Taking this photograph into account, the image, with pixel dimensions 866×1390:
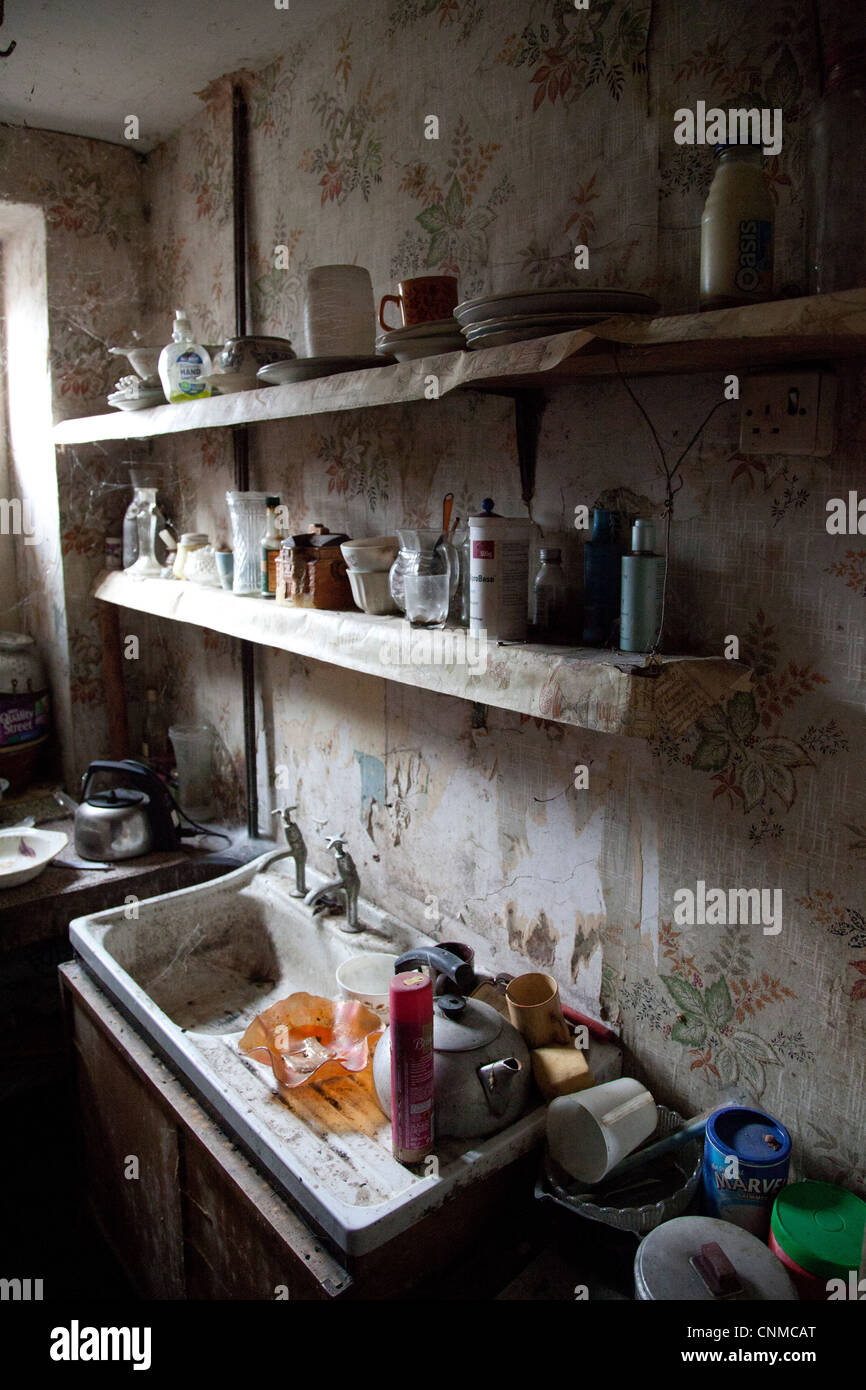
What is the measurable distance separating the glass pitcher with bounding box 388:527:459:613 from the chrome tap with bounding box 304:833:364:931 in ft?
1.76

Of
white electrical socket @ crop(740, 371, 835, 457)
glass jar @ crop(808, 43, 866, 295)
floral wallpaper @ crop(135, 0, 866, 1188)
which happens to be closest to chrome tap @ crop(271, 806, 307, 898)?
floral wallpaper @ crop(135, 0, 866, 1188)

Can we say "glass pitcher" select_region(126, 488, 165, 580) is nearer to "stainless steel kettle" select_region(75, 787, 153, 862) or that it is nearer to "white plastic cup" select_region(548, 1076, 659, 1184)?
"stainless steel kettle" select_region(75, 787, 153, 862)

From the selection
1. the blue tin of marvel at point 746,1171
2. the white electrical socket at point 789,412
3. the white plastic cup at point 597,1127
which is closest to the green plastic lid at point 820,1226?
the blue tin of marvel at point 746,1171

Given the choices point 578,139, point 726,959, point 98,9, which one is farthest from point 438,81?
point 726,959

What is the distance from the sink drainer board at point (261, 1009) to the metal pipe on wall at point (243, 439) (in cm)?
29

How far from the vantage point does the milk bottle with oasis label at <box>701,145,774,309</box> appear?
0.92 metres

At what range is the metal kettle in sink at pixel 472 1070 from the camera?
1.15 meters

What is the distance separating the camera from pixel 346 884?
5.54 ft

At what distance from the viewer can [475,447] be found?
1433mm

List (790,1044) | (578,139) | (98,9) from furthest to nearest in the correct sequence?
(98,9), (578,139), (790,1044)

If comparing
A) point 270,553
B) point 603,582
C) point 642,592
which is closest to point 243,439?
point 270,553

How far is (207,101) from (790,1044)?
228 cm

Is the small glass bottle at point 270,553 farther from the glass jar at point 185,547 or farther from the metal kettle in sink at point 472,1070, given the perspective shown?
the metal kettle in sink at point 472,1070
